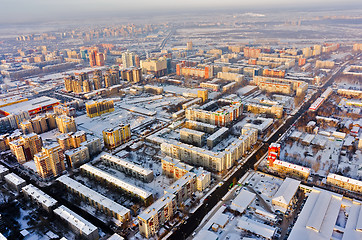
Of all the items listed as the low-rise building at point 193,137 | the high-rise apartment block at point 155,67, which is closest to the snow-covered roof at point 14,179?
the low-rise building at point 193,137

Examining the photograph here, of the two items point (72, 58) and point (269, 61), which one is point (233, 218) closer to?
point (269, 61)

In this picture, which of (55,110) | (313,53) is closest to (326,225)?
(55,110)

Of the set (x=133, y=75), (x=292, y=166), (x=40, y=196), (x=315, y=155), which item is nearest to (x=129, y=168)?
(x=40, y=196)

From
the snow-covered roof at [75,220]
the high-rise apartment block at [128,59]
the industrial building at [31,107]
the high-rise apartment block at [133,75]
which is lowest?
the snow-covered roof at [75,220]

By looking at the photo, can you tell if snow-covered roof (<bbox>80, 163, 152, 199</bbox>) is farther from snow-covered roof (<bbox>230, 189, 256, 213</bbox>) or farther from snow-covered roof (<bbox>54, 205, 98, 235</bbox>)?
snow-covered roof (<bbox>230, 189, 256, 213</bbox>)

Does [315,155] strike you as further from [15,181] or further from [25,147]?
[25,147]

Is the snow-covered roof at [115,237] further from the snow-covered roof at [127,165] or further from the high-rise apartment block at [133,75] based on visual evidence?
the high-rise apartment block at [133,75]

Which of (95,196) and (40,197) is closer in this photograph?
(95,196)
